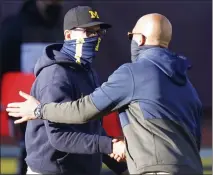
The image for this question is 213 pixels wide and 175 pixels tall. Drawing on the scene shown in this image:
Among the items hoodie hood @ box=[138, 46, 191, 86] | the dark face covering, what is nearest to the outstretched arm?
hoodie hood @ box=[138, 46, 191, 86]

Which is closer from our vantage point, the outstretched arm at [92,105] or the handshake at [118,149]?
the outstretched arm at [92,105]

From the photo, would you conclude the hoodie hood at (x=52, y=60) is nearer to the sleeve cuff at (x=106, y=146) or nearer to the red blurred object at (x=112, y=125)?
the sleeve cuff at (x=106, y=146)

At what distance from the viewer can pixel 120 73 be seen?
4070mm

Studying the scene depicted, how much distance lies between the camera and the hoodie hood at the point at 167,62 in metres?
4.08

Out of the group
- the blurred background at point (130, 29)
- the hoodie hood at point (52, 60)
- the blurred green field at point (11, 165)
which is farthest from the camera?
the blurred background at point (130, 29)

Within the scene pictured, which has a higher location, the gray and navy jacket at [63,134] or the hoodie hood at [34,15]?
the hoodie hood at [34,15]

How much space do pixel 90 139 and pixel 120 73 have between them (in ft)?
2.13

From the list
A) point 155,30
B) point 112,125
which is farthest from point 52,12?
point 155,30

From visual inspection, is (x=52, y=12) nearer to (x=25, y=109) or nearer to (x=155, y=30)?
(x=25, y=109)

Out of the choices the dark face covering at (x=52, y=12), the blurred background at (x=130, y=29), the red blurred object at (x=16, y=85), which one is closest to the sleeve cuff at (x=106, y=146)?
the red blurred object at (x=16, y=85)

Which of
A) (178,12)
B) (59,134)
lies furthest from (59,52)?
(178,12)

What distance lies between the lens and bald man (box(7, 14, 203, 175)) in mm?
3982

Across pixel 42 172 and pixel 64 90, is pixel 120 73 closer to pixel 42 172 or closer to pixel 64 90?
pixel 64 90

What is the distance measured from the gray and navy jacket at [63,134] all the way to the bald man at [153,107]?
12.1 inches
